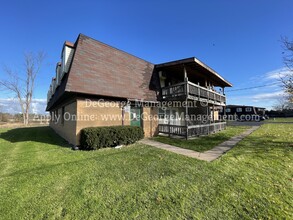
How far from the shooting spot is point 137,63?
42.1ft

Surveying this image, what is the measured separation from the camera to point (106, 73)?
32.2ft

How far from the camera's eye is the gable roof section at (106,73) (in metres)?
8.30

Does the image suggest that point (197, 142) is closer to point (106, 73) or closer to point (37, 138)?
point (106, 73)

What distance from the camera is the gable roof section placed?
8.30m

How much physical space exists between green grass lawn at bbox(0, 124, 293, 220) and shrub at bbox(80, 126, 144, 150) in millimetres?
1377

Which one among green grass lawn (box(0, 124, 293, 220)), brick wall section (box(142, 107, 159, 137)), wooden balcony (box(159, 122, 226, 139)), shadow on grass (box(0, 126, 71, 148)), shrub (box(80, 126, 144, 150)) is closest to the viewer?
green grass lawn (box(0, 124, 293, 220))

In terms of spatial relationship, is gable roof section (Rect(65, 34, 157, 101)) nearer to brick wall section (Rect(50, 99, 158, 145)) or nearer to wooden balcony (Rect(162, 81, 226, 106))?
brick wall section (Rect(50, 99, 158, 145))

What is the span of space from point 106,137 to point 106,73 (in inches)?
170

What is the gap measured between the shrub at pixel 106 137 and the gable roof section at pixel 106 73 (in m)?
2.13

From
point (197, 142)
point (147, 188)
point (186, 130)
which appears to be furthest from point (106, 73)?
point (147, 188)

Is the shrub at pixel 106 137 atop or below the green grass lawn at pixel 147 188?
atop

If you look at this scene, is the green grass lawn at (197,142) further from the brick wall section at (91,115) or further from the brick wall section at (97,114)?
the brick wall section at (97,114)

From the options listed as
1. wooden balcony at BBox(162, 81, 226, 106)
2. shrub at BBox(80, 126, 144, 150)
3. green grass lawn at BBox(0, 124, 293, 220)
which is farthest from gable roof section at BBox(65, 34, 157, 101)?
green grass lawn at BBox(0, 124, 293, 220)

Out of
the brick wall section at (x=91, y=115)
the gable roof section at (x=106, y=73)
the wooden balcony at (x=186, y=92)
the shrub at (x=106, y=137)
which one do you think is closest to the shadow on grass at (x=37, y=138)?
the brick wall section at (x=91, y=115)
